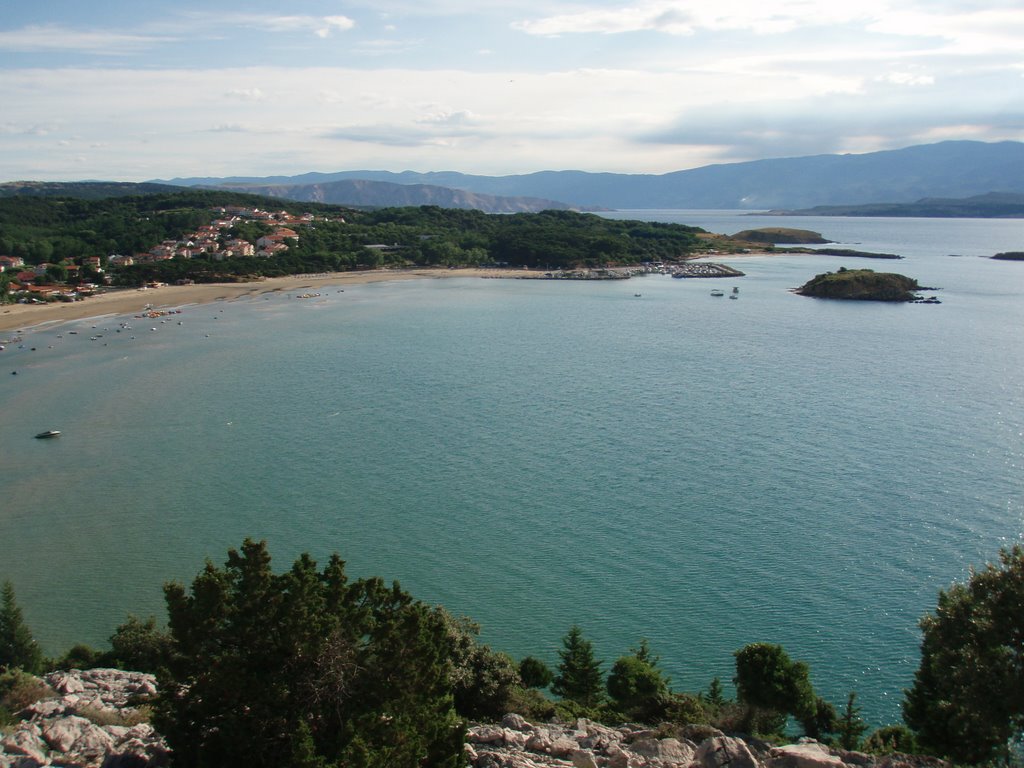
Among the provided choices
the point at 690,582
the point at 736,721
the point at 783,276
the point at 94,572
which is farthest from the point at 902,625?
the point at 783,276

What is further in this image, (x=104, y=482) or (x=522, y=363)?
(x=522, y=363)

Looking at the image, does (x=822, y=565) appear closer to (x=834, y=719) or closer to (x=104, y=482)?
(x=834, y=719)

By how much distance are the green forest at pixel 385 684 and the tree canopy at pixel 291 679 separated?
0.4 inches

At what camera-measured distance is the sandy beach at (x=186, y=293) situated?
43.0 metres

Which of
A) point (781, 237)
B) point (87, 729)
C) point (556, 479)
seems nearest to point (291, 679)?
point (87, 729)

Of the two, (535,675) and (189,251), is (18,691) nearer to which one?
(535,675)

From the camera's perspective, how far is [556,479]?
18.0 meters

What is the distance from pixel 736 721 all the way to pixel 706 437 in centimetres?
1243

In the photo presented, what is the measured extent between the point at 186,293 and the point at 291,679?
169ft

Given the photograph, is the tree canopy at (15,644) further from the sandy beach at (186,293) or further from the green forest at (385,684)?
the sandy beach at (186,293)

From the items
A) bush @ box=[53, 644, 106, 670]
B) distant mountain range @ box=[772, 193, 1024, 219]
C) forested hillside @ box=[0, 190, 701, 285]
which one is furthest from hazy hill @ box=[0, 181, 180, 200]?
distant mountain range @ box=[772, 193, 1024, 219]

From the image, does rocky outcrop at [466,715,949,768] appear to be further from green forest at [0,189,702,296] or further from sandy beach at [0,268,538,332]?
green forest at [0,189,702,296]

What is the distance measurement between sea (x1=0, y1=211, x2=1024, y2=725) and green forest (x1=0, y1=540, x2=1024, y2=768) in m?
2.02

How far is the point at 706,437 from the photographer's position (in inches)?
827
